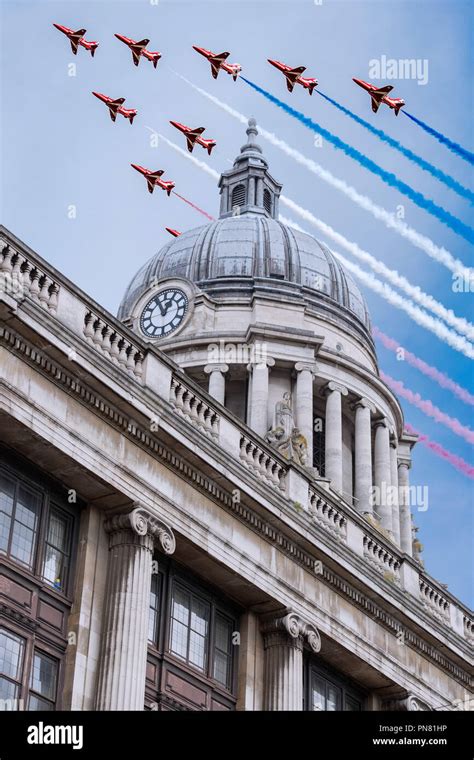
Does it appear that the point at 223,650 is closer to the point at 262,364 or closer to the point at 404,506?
the point at 262,364

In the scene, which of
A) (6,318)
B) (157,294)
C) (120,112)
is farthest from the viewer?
(157,294)

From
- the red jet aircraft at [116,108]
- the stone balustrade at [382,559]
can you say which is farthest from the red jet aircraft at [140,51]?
the stone balustrade at [382,559]

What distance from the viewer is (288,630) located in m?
36.5

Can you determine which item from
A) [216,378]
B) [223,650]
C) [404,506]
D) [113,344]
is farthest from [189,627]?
[404,506]

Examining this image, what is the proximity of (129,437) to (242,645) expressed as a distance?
6.33 meters

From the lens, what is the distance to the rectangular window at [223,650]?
35906 millimetres

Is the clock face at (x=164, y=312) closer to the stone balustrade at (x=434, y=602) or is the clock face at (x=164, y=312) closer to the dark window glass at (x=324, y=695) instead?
the stone balustrade at (x=434, y=602)

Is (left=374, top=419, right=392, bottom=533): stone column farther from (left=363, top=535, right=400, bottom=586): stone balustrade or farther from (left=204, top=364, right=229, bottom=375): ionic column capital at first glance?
(left=363, top=535, right=400, bottom=586): stone balustrade

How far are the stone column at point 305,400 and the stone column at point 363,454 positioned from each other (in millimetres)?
3849

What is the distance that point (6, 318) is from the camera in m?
30.7

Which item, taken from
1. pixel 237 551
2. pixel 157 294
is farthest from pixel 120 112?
pixel 237 551

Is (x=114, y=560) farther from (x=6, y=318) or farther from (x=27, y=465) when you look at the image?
(x=6, y=318)

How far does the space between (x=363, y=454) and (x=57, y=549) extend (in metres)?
43.3

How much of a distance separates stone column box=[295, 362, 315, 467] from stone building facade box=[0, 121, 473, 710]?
23.8 metres
